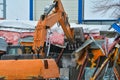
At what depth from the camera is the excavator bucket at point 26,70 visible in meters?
7.46

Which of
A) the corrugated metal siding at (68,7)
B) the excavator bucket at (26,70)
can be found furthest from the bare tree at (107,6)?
the excavator bucket at (26,70)

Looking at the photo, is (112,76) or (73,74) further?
(73,74)

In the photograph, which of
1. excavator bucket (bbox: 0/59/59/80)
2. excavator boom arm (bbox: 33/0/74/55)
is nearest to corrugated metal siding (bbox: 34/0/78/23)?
excavator boom arm (bbox: 33/0/74/55)

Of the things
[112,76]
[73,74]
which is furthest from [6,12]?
[112,76]

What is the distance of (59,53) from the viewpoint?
15.9 m

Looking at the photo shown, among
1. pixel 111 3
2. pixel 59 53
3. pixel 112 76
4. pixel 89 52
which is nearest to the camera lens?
pixel 112 76

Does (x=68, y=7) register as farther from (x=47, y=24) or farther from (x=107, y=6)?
(x=47, y=24)

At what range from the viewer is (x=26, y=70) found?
7516mm

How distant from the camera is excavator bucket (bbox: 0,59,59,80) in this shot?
7.46m

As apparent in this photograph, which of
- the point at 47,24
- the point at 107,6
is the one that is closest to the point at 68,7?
the point at 107,6

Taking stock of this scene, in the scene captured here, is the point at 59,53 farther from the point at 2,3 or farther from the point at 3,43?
the point at 2,3

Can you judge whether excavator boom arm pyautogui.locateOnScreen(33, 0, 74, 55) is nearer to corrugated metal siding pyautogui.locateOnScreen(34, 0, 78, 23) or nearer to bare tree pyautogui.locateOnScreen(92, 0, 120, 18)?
bare tree pyautogui.locateOnScreen(92, 0, 120, 18)

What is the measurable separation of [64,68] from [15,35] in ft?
16.7

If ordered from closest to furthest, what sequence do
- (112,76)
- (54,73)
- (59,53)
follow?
(54,73), (112,76), (59,53)
